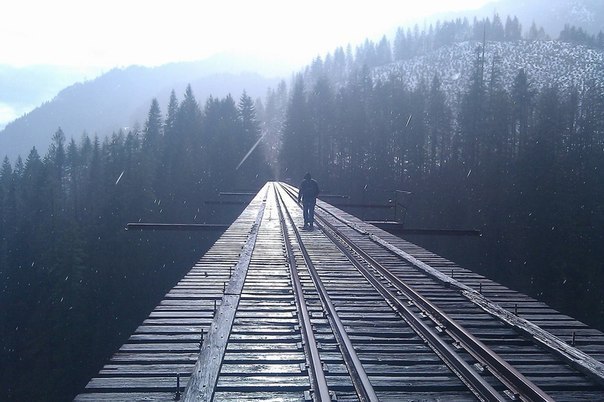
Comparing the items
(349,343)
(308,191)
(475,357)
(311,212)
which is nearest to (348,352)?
(349,343)

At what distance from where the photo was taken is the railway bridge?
517 centimetres

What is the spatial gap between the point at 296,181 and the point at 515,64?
74640mm

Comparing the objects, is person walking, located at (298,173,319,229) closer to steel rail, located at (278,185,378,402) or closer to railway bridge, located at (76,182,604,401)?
railway bridge, located at (76,182,604,401)

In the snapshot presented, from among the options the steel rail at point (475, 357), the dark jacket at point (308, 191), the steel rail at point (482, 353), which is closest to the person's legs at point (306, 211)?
the dark jacket at point (308, 191)

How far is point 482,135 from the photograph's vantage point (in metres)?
58.2

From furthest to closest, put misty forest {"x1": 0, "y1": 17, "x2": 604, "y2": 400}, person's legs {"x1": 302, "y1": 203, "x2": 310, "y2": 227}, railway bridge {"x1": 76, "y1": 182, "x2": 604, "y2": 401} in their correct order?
misty forest {"x1": 0, "y1": 17, "x2": 604, "y2": 400}, person's legs {"x1": 302, "y1": 203, "x2": 310, "y2": 227}, railway bridge {"x1": 76, "y1": 182, "x2": 604, "y2": 401}

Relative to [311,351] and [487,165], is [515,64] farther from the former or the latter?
[311,351]

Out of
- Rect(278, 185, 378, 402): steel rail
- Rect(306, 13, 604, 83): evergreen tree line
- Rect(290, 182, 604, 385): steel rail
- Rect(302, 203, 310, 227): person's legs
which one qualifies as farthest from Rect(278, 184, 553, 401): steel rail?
Rect(306, 13, 604, 83): evergreen tree line

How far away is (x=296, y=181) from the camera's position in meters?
77.8

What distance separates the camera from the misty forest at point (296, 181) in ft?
136

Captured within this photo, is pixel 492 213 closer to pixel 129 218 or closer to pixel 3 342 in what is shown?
pixel 129 218

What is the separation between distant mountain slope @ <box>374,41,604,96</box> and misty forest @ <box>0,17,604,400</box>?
3495 centimetres

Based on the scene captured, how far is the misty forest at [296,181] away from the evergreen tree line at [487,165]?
0.14 m

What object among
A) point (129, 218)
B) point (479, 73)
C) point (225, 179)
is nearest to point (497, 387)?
point (129, 218)
